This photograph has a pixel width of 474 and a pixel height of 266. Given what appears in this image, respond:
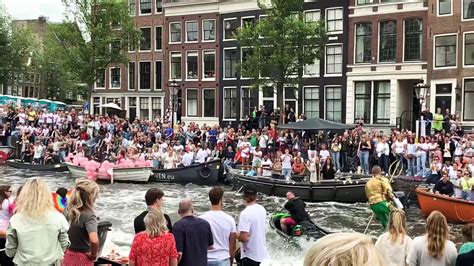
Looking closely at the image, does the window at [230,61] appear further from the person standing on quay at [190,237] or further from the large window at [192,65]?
the person standing on quay at [190,237]


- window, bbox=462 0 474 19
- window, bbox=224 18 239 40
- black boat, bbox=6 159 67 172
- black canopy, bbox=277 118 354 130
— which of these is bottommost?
black boat, bbox=6 159 67 172

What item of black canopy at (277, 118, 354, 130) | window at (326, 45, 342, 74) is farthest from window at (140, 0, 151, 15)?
black canopy at (277, 118, 354, 130)

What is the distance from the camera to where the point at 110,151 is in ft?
111

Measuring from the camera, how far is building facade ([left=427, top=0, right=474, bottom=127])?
1219 inches

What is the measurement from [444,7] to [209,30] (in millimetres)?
17809

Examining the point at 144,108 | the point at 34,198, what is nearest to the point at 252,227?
the point at 34,198

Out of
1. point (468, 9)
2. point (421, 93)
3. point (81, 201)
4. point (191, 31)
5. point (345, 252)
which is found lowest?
point (81, 201)

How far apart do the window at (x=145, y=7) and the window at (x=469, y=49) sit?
26255 mm

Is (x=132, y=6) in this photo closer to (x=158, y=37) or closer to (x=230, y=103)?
(x=158, y=37)

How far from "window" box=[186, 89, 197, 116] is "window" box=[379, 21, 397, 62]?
1494 centimetres

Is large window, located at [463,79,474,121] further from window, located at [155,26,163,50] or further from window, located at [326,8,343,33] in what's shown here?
window, located at [155,26,163,50]

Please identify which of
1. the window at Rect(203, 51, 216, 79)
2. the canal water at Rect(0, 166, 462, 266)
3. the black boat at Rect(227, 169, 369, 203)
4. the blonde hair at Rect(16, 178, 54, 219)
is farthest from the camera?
the window at Rect(203, 51, 216, 79)

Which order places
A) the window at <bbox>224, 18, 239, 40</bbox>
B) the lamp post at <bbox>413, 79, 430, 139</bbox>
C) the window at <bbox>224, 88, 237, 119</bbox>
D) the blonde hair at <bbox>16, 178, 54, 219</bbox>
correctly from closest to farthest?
the blonde hair at <bbox>16, 178, 54, 219</bbox>
the lamp post at <bbox>413, 79, 430, 139</bbox>
the window at <bbox>224, 88, 237, 119</bbox>
the window at <bbox>224, 18, 239, 40</bbox>

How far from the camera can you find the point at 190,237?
6.42m
